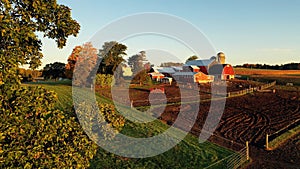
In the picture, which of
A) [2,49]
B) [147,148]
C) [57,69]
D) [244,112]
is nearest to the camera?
[2,49]

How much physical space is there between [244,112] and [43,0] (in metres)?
33.3

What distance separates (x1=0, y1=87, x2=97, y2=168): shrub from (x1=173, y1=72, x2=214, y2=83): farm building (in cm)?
6087

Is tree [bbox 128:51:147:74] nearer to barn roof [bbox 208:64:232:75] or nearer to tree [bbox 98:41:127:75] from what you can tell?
tree [bbox 98:41:127:75]

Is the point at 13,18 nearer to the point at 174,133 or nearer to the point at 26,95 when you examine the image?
the point at 26,95

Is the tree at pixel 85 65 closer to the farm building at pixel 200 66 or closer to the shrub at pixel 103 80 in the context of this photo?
the shrub at pixel 103 80

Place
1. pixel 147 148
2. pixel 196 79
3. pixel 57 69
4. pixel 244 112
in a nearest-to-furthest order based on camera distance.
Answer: pixel 147 148 → pixel 244 112 → pixel 196 79 → pixel 57 69

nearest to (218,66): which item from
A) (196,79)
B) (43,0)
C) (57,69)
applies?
(196,79)

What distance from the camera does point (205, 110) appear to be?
34688 millimetres

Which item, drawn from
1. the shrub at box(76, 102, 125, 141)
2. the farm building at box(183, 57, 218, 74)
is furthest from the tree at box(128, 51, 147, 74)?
the shrub at box(76, 102, 125, 141)

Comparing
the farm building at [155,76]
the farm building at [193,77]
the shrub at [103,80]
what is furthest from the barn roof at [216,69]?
the shrub at [103,80]

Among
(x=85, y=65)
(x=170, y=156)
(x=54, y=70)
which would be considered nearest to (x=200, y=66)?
(x=85, y=65)

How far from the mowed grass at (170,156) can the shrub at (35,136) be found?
27.5ft

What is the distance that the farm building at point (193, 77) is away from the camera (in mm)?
66312

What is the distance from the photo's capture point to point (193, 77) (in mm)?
66375
